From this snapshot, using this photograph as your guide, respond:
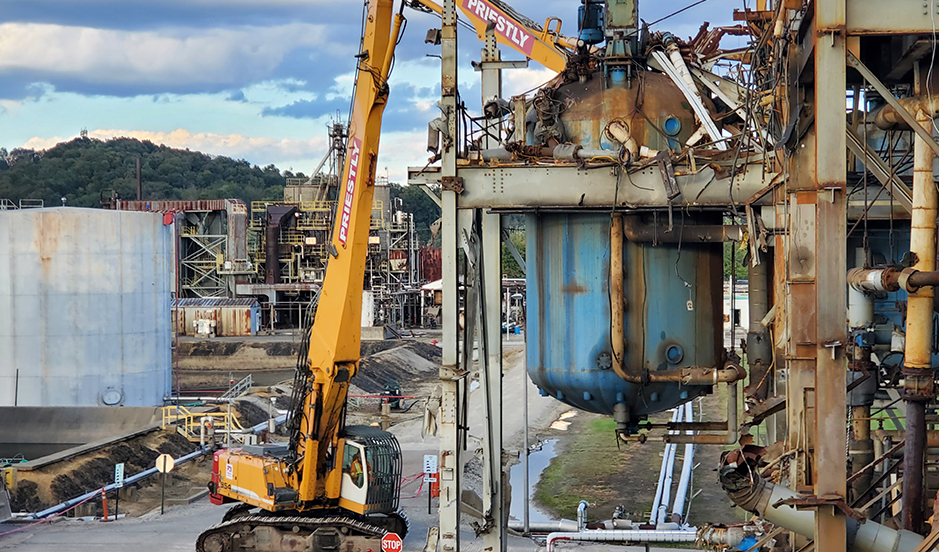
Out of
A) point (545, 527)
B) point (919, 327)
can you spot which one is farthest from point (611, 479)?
point (919, 327)

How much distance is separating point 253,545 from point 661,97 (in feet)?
38.1

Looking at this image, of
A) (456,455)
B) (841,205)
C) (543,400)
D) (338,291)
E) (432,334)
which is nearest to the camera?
(841,205)

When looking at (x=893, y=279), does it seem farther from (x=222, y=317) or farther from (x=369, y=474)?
(x=222, y=317)

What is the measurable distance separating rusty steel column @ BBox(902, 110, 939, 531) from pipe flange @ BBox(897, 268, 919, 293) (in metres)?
0.13

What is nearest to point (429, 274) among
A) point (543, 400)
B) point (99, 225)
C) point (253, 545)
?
point (543, 400)

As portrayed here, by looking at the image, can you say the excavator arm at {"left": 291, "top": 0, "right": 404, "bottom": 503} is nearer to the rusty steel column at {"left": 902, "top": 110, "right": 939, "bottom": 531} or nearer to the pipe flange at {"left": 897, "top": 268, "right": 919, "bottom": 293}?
the rusty steel column at {"left": 902, "top": 110, "right": 939, "bottom": 531}

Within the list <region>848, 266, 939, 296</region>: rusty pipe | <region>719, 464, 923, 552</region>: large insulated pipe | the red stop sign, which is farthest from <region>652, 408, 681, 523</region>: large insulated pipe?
<region>848, 266, 939, 296</region>: rusty pipe

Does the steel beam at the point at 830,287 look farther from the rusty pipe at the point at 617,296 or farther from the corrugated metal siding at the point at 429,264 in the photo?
the corrugated metal siding at the point at 429,264

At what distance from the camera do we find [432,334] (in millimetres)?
75750

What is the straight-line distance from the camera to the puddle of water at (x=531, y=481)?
90.0 feet

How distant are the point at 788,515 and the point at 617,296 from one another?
418 centimetres

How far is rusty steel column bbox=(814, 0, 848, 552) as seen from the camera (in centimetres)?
923

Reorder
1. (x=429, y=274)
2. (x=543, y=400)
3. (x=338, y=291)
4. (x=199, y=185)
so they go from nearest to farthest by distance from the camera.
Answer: (x=338, y=291)
(x=543, y=400)
(x=429, y=274)
(x=199, y=185)

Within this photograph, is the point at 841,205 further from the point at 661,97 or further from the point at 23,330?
the point at 23,330
